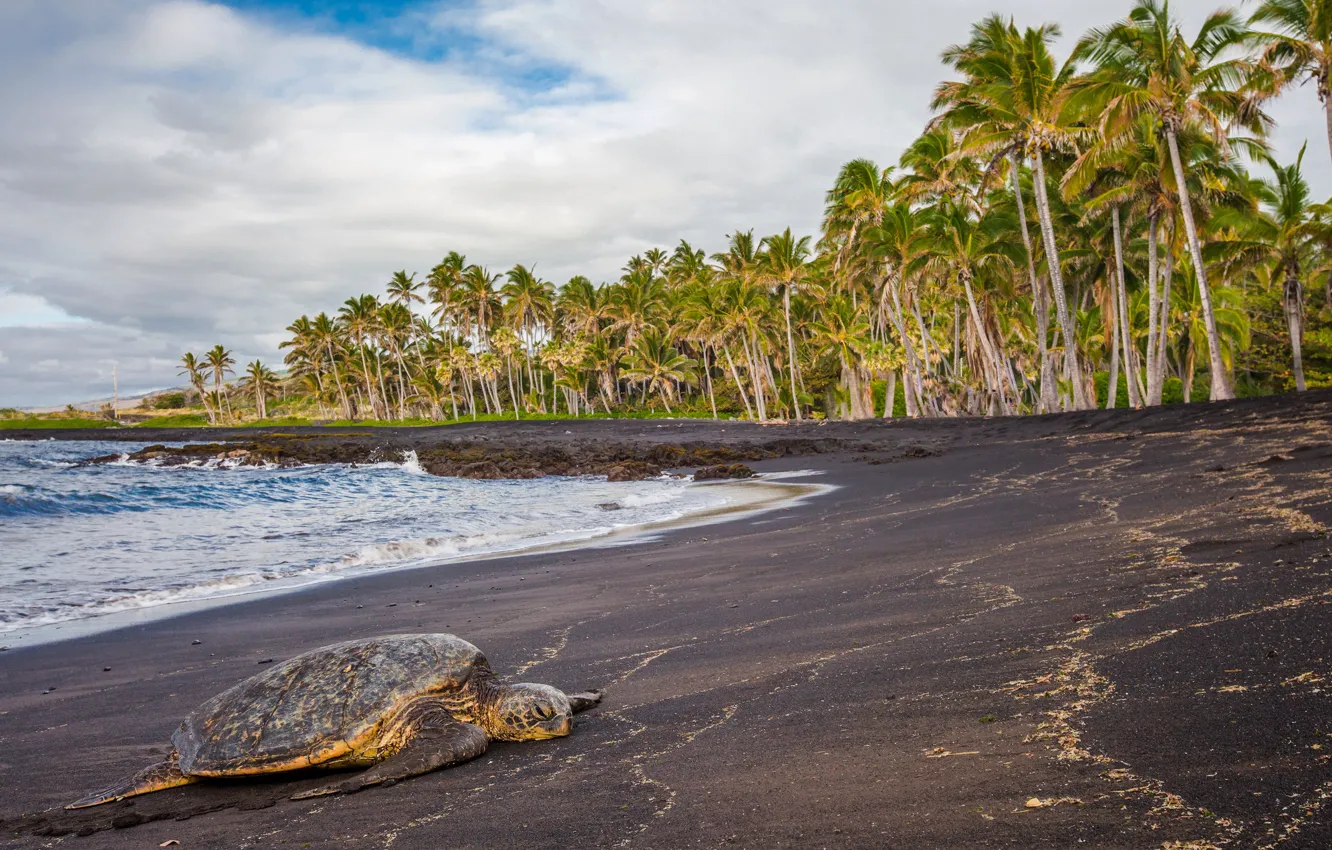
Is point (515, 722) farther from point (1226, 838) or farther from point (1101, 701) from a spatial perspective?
point (1226, 838)

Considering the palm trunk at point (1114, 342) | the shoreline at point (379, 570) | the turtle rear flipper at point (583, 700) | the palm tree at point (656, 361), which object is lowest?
the shoreline at point (379, 570)

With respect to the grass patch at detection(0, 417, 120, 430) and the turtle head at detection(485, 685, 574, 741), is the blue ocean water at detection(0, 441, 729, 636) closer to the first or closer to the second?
the turtle head at detection(485, 685, 574, 741)

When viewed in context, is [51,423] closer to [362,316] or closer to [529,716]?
[362,316]

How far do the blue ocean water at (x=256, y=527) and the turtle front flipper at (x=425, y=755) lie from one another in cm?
A: 707

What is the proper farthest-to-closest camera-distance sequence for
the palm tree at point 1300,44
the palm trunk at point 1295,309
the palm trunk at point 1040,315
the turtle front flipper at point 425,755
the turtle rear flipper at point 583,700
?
the palm trunk at point 1040,315 → the palm trunk at point 1295,309 → the palm tree at point 1300,44 → the turtle rear flipper at point 583,700 → the turtle front flipper at point 425,755

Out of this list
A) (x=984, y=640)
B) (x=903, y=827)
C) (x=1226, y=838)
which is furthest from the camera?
(x=984, y=640)

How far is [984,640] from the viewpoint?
14.8ft

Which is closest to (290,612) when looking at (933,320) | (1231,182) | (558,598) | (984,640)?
(558,598)

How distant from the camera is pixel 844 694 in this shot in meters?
3.99

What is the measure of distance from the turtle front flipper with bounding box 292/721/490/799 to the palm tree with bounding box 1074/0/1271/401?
24.4m

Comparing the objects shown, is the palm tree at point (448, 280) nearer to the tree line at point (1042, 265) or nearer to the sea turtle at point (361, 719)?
the tree line at point (1042, 265)

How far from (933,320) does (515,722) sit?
191ft

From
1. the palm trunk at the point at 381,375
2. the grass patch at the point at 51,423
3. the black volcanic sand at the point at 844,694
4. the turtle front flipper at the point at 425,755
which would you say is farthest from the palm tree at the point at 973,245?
the grass patch at the point at 51,423

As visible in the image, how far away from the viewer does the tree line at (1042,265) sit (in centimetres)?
2273
